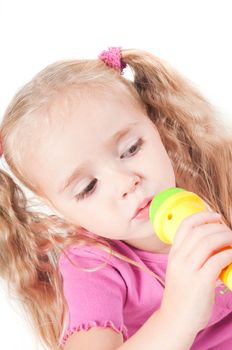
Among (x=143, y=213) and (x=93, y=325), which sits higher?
(x=143, y=213)

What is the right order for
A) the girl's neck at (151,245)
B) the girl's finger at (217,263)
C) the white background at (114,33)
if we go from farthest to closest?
the white background at (114,33) < the girl's neck at (151,245) < the girl's finger at (217,263)

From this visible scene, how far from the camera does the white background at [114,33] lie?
5.16 feet

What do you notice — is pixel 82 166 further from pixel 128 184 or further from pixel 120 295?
pixel 120 295

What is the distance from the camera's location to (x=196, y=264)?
2.74 ft

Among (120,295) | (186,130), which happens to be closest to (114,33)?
(186,130)

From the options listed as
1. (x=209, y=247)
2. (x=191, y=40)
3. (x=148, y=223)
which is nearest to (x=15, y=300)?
(x=148, y=223)

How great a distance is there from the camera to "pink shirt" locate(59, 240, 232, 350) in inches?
40.6

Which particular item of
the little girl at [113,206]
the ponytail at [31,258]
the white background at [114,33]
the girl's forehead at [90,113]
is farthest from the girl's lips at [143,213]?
the white background at [114,33]

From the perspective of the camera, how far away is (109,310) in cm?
103

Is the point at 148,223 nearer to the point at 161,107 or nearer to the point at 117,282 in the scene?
the point at 117,282

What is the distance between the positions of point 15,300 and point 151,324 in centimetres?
42

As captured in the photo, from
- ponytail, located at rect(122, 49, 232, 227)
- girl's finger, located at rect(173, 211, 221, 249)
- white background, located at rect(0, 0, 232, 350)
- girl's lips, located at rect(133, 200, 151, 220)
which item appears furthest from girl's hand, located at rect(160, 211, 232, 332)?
white background, located at rect(0, 0, 232, 350)

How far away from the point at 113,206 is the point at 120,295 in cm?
16

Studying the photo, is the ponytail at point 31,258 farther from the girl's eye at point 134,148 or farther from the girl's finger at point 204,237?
the girl's finger at point 204,237
